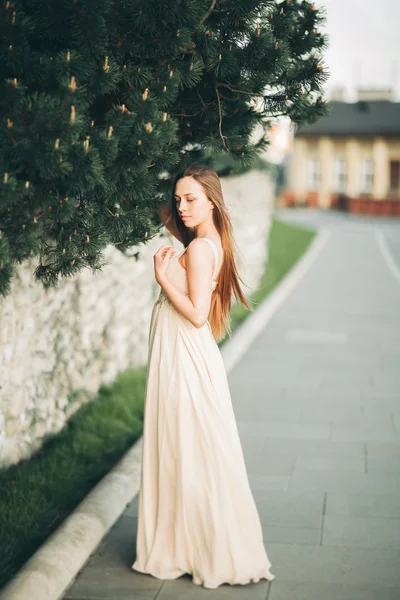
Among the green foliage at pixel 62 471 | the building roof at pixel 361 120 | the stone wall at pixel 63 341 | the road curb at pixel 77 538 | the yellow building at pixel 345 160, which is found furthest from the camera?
the yellow building at pixel 345 160

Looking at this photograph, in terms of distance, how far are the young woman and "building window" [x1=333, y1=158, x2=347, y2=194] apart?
1961 inches

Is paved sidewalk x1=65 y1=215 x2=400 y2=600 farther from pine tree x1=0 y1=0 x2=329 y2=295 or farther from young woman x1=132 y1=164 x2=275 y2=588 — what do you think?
pine tree x1=0 y1=0 x2=329 y2=295

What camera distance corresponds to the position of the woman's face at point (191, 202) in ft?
12.7

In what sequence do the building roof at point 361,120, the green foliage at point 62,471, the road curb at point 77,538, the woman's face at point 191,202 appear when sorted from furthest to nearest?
the building roof at point 361,120 → the green foliage at point 62,471 → the woman's face at point 191,202 → the road curb at point 77,538

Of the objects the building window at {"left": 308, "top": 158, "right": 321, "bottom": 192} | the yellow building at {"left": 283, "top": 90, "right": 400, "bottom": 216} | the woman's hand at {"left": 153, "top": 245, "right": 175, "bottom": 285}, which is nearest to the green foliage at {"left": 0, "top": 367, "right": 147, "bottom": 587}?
the woman's hand at {"left": 153, "top": 245, "right": 175, "bottom": 285}

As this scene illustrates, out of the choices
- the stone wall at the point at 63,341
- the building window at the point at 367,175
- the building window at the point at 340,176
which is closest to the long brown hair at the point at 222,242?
the stone wall at the point at 63,341

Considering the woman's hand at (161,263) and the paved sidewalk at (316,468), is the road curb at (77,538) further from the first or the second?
the woman's hand at (161,263)

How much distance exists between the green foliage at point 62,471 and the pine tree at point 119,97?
4.95 feet

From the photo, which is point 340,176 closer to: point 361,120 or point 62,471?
point 361,120

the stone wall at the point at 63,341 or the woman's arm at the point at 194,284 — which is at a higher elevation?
the woman's arm at the point at 194,284

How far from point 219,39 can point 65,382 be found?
Result: 11.2ft

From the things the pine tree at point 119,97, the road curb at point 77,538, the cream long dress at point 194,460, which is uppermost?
the pine tree at point 119,97

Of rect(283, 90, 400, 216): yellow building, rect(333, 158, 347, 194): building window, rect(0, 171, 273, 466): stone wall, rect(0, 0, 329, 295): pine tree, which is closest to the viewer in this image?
rect(0, 0, 329, 295): pine tree

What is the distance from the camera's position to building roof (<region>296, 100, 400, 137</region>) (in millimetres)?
51125
